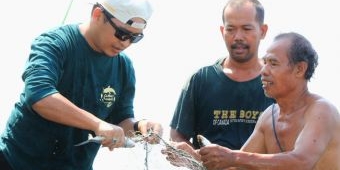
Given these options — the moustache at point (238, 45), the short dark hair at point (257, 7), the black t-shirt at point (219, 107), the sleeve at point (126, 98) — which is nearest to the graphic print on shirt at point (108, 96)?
the sleeve at point (126, 98)

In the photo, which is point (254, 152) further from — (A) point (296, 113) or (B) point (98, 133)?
(B) point (98, 133)

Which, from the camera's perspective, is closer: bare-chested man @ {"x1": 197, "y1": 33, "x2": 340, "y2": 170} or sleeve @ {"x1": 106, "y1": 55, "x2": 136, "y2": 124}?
bare-chested man @ {"x1": 197, "y1": 33, "x2": 340, "y2": 170}

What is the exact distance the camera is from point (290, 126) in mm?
4688

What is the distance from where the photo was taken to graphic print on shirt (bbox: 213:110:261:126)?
5285mm

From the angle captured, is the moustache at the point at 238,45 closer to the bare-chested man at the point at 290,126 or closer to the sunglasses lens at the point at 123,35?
the bare-chested man at the point at 290,126

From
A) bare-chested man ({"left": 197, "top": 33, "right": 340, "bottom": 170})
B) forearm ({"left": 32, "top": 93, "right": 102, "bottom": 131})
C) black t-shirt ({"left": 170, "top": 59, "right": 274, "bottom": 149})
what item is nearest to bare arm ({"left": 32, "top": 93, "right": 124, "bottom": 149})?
forearm ({"left": 32, "top": 93, "right": 102, "bottom": 131})

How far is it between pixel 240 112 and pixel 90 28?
50.0 inches

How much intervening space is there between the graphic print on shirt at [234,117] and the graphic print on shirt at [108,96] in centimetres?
84

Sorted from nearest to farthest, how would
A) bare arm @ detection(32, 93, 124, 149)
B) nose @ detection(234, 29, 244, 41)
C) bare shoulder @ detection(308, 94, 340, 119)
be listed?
bare arm @ detection(32, 93, 124, 149)
bare shoulder @ detection(308, 94, 340, 119)
nose @ detection(234, 29, 244, 41)

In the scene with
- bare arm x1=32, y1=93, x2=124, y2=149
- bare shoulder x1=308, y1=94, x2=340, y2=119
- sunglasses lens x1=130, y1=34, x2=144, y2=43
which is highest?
sunglasses lens x1=130, y1=34, x2=144, y2=43

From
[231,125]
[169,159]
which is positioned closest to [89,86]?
[169,159]

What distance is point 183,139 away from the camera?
5.37 meters

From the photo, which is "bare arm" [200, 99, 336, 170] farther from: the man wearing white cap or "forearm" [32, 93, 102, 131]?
"forearm" [32, 93, 102, 131]

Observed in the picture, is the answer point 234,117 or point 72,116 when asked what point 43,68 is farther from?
point 234,117
